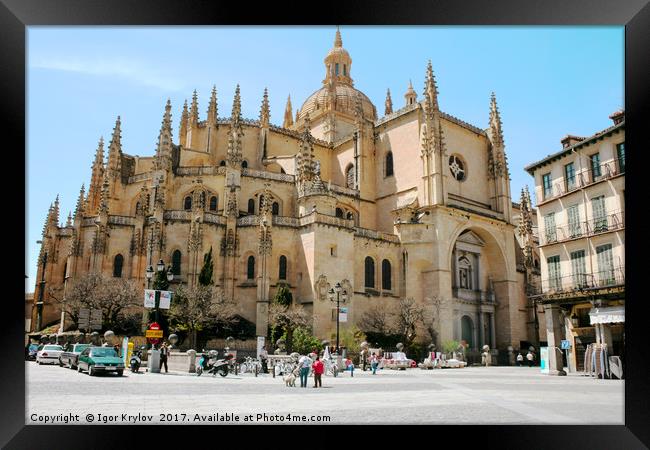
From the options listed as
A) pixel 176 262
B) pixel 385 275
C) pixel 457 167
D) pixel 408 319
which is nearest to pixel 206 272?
pixel 176 262


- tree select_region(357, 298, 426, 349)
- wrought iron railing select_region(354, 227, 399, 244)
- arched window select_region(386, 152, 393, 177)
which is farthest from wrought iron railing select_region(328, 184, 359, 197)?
tree select_region(357, 298, 426, 349)

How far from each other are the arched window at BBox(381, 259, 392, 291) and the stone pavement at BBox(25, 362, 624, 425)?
23.1m

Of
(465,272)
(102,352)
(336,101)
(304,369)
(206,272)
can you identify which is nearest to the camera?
(304,369)

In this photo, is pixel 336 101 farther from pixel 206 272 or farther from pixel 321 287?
pixel 206 272

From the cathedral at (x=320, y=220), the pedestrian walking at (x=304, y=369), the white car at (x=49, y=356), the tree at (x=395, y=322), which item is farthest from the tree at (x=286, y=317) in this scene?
the pedestrian walking at (x=304, y=369)

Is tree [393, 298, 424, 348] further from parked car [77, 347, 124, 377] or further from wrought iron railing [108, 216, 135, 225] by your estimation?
parked car [77, 347, 124, 377]

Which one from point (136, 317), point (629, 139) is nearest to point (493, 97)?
point (136, 317)

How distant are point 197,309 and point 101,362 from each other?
38.9 ft

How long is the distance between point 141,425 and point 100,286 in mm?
24205

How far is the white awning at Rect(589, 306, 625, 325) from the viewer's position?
2121 centimetres

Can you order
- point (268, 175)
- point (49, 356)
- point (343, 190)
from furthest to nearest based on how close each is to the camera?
point (343, 190) < point (268, 175) < point (49, 356)

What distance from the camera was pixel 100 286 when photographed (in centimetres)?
3070

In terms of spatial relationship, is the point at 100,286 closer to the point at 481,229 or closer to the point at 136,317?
the point at 136,317

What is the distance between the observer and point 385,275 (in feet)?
130
